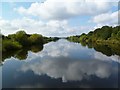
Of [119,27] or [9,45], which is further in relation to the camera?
[119,27]

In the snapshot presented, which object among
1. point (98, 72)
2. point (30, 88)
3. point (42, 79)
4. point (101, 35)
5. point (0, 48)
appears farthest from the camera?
point (101, 35)

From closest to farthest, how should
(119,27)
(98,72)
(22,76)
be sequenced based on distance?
1. (22,76)
2. (98,72)
3. (119,27)

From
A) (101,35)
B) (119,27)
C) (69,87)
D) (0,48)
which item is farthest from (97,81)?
(101,35)

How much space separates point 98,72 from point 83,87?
21.5 ft

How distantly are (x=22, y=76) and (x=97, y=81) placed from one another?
6579mm

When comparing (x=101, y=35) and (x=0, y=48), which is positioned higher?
(x=101, y=35)

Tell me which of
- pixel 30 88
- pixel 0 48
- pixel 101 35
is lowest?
pixel 30 88

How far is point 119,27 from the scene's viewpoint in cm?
8000

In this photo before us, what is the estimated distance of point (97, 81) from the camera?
1789 centimetres

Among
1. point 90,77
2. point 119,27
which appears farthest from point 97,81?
point 119,27

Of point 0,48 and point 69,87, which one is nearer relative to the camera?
point 69,87

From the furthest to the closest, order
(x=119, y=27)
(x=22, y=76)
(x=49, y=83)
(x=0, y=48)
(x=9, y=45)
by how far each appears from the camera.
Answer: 1. (x=119, y=27)
2. (x=9, y=45)
3. (x=0, y=48)
4. (x=22, y=76)
5. (x=49, y=83)

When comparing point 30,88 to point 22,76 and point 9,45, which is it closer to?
point 22,76

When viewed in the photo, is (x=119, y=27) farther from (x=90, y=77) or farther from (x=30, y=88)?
(x=30, y=88)
